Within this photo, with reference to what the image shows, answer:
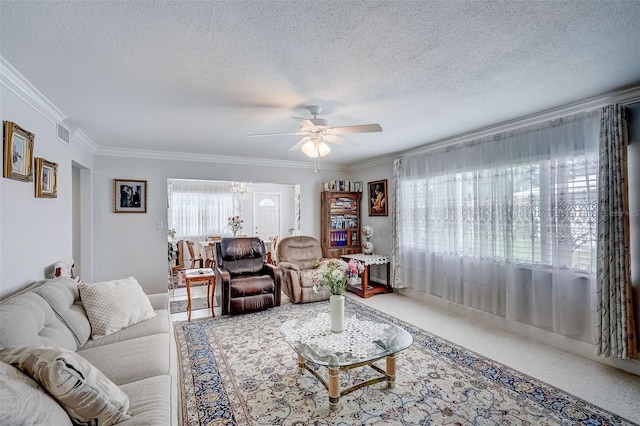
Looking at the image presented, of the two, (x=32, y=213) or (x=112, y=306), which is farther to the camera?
(x=32, y=213)

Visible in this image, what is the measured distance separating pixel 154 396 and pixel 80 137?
150 inches

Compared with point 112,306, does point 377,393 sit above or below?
below

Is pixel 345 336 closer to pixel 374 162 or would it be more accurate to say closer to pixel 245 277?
pixel 245 277

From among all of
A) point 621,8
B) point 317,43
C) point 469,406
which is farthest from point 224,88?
point 469,406

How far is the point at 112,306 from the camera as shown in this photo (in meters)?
2.50

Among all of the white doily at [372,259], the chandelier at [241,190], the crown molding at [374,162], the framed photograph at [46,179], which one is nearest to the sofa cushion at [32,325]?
the framed photograph at [46,179]

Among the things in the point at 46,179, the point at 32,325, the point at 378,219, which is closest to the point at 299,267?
the point at 378,219

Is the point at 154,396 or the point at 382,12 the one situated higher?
the point at 382,12

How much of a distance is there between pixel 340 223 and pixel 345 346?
157 inches

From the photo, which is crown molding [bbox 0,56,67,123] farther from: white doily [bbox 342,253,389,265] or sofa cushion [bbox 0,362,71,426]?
white doily [bbox 342,253,389,265]

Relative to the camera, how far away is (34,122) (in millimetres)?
2703

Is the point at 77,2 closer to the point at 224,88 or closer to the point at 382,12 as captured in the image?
the point at 224,88

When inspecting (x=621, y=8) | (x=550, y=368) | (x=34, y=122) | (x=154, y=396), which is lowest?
(x=550, y=368)

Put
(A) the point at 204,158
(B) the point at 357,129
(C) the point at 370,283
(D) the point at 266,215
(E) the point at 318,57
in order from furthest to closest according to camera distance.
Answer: (D) the point at 266,215 < (C) the point at 370,283 < (A) the point at 204,158 < (B) the point at 357,129 < (E) the point at 318,57
